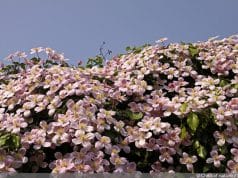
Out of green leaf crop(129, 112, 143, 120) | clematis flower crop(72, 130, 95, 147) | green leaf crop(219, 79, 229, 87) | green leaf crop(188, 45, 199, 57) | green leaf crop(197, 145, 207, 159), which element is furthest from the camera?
green leaf crop(188, 45, 199, 57)

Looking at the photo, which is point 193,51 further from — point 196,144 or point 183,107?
point 196,144

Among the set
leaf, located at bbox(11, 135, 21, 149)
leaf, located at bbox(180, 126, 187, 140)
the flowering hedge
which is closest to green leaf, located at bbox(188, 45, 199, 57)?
the flowering hedge

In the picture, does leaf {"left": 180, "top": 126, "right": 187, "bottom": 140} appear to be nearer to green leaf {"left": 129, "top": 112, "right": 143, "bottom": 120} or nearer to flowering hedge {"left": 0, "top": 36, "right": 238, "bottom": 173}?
flowering hedge {"left": 0, "top": 36, "right": 238, "bottom": 173}

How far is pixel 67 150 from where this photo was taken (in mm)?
2223

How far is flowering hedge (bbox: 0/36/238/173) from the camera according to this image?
7.11 ft

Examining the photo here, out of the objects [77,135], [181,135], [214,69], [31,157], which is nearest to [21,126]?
[31,157]

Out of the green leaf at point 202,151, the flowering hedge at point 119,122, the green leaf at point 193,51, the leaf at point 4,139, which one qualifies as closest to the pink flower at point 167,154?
the flowering hedge at point 119,122

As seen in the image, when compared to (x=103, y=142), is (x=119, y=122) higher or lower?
higher

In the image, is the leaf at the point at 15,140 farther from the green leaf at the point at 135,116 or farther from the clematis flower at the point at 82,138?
the green leaf at the point at 135,116

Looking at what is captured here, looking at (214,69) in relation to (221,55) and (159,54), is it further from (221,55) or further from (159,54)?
(159,54)

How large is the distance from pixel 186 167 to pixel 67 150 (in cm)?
53

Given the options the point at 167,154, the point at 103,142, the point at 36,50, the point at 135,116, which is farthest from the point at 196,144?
the point at 36,50

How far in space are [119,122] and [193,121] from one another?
1.09 feet

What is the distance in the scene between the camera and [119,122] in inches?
89.7
